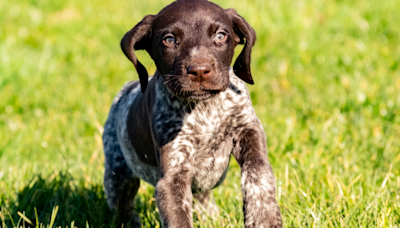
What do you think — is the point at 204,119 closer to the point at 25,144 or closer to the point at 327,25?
the point at 25,144

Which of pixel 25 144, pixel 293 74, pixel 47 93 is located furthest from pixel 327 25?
pixel 25 144

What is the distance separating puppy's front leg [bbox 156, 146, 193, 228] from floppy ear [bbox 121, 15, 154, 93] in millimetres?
608

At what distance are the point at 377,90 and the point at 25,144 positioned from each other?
4.79m

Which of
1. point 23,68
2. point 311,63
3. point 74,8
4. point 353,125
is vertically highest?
point 74,8

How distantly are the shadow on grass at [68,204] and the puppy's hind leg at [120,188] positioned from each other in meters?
0.10

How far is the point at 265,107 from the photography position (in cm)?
718

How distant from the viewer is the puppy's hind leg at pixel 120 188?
468cm

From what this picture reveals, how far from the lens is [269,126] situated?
6281mm

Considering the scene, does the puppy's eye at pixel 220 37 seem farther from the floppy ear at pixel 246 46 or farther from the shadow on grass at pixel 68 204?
the shadow on grass at pixel 68 204

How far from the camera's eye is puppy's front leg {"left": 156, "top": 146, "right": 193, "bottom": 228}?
3.24 metres

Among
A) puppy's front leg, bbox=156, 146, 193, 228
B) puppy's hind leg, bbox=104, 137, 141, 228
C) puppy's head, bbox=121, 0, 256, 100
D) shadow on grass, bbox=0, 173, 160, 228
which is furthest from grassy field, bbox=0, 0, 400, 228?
puppy's head, bbox=121, 0, 256, 100

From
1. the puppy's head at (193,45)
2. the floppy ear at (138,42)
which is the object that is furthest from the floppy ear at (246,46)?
the floppy ear at (138,42)

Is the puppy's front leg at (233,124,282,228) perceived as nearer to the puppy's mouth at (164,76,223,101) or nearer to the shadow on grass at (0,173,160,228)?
the puppy's mouth at (164,76,223,101)

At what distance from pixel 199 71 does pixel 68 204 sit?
2.15 m
